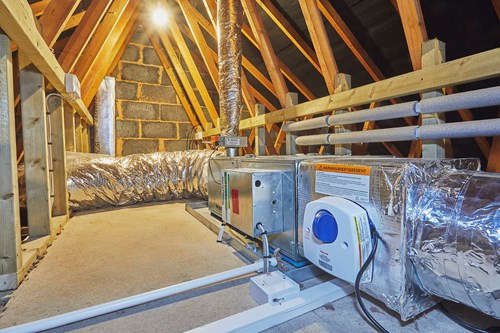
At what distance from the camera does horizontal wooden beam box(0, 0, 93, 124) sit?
930mm

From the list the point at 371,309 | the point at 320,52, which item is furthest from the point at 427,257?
the point at 320,52

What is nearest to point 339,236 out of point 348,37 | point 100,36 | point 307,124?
point 307,124

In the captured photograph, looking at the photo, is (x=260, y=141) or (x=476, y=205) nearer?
(x=476, y=205)

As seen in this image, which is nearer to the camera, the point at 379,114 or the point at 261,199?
the point at 261,199

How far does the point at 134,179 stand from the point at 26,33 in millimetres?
1603

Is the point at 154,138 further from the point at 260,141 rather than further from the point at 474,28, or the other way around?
the point at 474,28

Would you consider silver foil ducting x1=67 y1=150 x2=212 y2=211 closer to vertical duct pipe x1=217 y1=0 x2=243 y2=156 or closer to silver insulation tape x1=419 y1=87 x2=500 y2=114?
vertical duct pipe x1=217 y1=0 x2=243 y2=156

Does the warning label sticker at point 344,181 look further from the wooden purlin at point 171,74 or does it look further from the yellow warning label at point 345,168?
the wooden purlin at point 171,74

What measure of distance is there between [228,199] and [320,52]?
4.52 ft

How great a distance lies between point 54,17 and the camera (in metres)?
1.82

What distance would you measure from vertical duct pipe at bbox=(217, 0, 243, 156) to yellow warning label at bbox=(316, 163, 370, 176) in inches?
45.2

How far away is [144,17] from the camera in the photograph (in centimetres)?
378

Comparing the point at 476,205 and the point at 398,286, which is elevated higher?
the point at 476,205

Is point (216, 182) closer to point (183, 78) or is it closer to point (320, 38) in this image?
point (320, 38)
